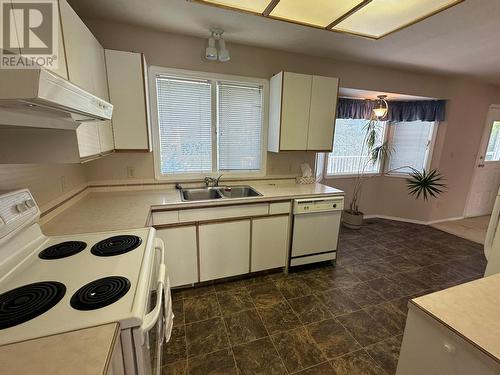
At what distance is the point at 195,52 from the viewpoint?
2422 mm

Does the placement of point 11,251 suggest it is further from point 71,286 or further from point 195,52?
point 195,52

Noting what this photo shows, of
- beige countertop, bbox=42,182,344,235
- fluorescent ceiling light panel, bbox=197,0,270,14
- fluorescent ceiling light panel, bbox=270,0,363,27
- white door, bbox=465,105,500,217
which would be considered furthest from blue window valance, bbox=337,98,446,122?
fluorescent ceiling light panel, bbox=197,0,270,14

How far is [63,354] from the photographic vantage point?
617mm

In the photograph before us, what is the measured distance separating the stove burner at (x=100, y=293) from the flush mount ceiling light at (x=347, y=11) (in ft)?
5.91

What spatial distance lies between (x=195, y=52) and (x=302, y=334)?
2.90m

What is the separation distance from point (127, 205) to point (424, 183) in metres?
4.22

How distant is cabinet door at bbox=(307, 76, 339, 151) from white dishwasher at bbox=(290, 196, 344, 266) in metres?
0.72

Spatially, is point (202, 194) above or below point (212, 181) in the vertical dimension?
below

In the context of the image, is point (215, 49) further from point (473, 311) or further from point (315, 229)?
point (473, 311)

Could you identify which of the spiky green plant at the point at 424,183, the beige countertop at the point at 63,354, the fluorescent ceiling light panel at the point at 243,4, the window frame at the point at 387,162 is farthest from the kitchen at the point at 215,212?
the spiky green plant at the point at 424,183

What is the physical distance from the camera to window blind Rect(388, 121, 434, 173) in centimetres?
402

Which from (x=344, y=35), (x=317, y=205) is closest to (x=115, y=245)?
(x=317, y=205)

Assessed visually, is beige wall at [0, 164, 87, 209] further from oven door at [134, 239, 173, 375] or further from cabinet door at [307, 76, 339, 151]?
cabinet door at [307, 76, 339, 151]

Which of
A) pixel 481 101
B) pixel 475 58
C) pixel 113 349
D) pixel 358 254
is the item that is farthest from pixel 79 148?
pixel 481 101
